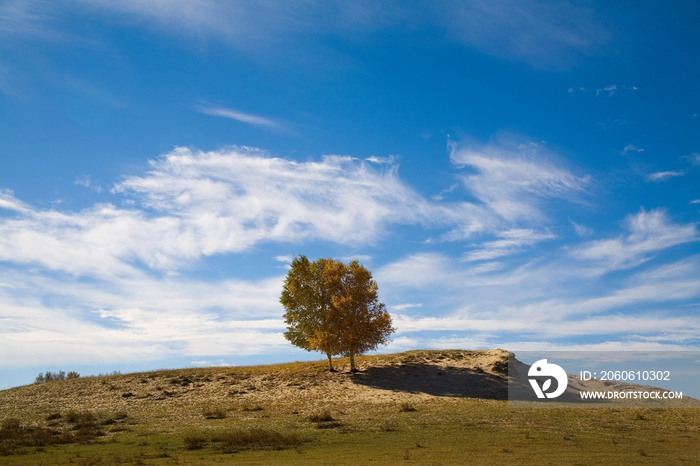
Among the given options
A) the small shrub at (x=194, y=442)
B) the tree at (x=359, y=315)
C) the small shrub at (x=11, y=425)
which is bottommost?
the small shrub at (x=11, y=425)

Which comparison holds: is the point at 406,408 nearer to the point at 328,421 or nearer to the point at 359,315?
the point at 328,421

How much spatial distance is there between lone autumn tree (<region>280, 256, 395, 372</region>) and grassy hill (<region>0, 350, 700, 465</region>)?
414cm

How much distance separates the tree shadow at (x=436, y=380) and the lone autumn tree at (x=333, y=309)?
150 inches

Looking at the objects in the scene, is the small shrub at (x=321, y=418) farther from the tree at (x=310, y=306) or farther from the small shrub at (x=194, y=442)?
the tree at (x=310, y=306)

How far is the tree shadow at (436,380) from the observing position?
5441cm

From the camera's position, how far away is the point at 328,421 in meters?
37.7

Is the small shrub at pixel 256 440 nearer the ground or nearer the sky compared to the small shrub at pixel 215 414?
nearer the sky

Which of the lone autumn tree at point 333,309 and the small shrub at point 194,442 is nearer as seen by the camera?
the small shrub at point 194,442

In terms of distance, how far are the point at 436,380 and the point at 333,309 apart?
47.6ft

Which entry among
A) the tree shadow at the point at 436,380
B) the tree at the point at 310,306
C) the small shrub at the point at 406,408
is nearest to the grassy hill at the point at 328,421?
the tree shadow at the point at 436,380

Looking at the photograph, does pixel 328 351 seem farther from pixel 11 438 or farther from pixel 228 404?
pixel 11 438

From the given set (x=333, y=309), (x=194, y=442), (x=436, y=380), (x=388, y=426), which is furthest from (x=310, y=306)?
(x=194, y=442)

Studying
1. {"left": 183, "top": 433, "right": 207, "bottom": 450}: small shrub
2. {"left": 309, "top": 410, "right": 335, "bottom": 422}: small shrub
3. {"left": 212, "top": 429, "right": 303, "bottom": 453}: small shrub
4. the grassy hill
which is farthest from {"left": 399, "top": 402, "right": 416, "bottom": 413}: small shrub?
{"left": 183, "top": 433, "right": 207, "bottom": 450}: small shrub

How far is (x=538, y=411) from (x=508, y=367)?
71.5ft
